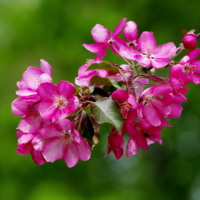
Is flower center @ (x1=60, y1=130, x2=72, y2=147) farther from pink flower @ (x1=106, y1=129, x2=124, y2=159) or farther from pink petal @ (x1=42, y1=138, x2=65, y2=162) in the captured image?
pink flower @ (x1=106, y1=129, x2=124, y2=159)

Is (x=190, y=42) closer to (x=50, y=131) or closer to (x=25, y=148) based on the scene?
(x=50, y=131)

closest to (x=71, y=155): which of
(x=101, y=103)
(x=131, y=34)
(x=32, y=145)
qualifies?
(x=32, y=145)

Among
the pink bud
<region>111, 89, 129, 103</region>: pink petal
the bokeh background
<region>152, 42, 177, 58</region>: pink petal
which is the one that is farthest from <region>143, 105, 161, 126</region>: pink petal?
the bokeh background

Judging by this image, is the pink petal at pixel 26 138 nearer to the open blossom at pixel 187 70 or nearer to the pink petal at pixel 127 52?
the pink petal at pixel 127 52

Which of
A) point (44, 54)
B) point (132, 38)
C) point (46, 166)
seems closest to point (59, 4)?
point (44, 54)

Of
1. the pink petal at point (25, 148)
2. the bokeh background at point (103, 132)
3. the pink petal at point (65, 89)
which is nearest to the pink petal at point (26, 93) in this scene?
the pink petal at point (65, 89)

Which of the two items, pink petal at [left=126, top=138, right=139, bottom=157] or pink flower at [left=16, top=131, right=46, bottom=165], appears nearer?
pink flower at [left=16, top=131, right=46, bottom=165]
